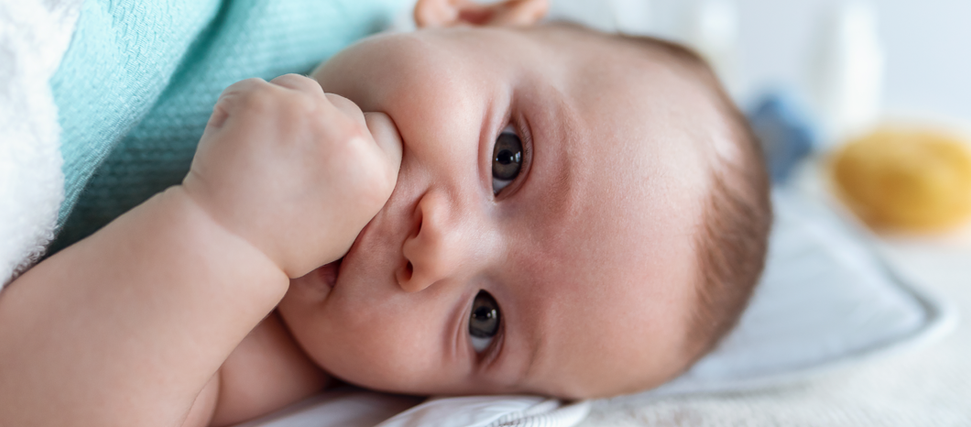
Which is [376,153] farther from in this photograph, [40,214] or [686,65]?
[686,65]

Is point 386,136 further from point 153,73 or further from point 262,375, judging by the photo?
point 262,375

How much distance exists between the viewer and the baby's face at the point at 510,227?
79 cm

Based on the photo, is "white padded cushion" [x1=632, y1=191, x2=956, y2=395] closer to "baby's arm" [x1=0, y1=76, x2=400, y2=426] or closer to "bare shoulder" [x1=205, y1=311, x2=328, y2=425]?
"bare shoulder" [x1=205, y1=311, x2=328, y2=425]

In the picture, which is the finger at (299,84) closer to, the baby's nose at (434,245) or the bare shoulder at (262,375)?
the baby's nose at (434,245)

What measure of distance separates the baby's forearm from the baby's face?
0.60ft

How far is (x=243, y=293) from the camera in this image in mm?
668

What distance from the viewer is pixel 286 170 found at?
663 millimetres

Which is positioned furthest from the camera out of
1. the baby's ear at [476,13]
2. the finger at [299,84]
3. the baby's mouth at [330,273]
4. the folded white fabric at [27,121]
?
the baby's ear at [476,13]

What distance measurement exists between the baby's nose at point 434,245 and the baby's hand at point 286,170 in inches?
3.0

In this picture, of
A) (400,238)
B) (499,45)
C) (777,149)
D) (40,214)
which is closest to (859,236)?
(777,149)

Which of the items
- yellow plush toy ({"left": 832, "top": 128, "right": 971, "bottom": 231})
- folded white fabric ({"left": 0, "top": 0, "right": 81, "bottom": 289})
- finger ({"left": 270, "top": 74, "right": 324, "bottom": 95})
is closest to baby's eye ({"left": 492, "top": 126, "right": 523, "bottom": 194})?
finger ({"left": 270, "top": 74, "right": 324, "bottom": 95})

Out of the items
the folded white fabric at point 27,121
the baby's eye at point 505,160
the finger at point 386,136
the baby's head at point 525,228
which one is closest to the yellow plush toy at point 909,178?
the baby's head at point 525,228

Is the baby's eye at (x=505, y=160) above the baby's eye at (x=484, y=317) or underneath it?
above

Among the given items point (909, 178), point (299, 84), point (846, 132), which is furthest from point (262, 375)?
point (846, 132)
